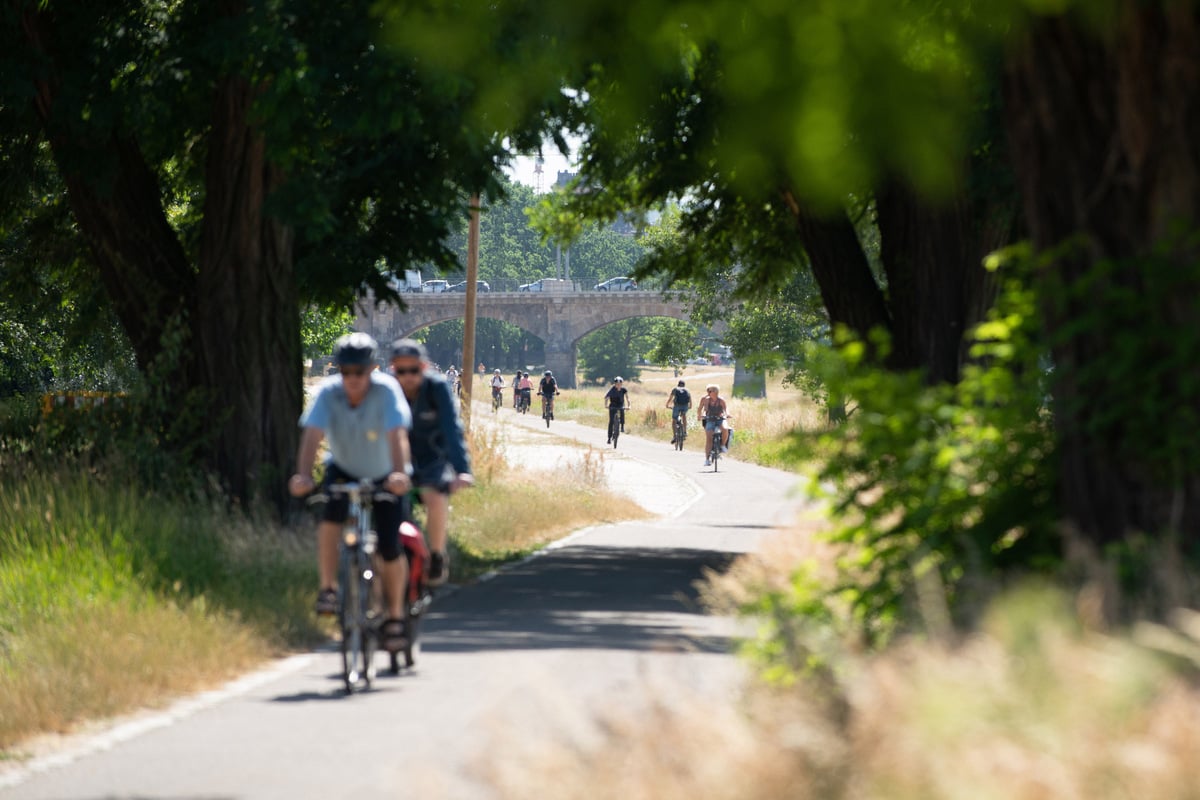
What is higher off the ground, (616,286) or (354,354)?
(616,286)

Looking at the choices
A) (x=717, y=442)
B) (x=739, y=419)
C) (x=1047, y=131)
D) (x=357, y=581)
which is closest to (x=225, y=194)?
(x=357, y=581)

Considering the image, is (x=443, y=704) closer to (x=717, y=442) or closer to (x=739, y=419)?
(x=717, y=442)

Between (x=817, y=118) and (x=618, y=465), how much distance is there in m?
40.0

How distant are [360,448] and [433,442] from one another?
4.17 feet

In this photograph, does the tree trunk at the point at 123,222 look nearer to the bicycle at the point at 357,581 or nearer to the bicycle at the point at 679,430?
the bicycle at the point at 357,581

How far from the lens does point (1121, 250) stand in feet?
25.6

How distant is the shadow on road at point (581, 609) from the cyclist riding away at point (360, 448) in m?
1.55

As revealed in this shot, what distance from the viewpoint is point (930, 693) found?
14.9 ft

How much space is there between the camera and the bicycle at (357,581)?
10.6 m

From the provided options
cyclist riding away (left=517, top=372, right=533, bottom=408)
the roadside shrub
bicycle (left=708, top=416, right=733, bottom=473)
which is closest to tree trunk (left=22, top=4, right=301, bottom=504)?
the roadside shrub

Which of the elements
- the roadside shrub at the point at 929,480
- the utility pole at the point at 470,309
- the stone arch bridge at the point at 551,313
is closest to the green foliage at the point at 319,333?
the utility pole at the point at 470,309

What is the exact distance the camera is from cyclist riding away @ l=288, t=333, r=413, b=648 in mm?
10547

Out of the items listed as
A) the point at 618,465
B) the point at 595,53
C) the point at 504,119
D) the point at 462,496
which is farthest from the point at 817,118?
the point at 618,465

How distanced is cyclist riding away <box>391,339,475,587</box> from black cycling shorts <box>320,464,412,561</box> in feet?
2.56
